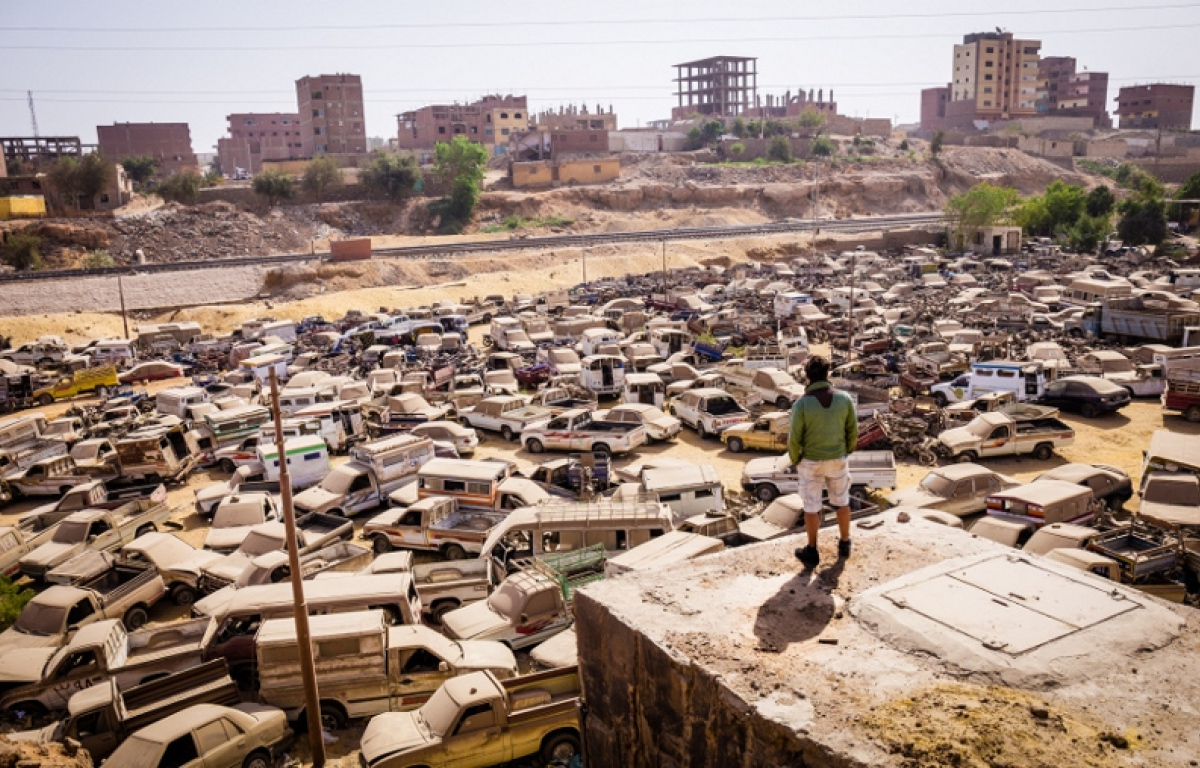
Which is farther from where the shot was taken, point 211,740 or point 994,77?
point 994,77

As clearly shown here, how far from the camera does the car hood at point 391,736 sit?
9.73m

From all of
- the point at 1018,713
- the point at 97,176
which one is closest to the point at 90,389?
the point at 1018,713

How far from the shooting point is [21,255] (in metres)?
58.8

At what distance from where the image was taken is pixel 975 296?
1672 inches

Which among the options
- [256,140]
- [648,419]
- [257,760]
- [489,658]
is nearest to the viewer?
[257,760]

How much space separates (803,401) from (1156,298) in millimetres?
33061

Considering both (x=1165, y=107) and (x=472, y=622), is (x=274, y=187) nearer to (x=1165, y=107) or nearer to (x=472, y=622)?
(x=472, y=622)

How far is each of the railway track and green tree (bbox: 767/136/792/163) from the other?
24055mm

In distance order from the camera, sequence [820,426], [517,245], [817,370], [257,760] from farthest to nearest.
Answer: [517,245] → [257,760] → [817,370] → [820,426]

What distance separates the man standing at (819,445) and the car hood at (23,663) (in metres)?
11.3

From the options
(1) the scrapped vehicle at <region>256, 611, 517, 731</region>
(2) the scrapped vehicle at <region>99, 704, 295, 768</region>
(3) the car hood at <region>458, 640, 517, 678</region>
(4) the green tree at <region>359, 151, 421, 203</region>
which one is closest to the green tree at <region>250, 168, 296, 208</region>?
(4) the green tree at <region>359, 151, 421, 203</region>

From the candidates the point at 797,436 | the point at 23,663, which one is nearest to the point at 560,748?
the point at 797,436

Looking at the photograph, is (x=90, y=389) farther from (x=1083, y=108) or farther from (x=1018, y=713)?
(x=1083, y=108)

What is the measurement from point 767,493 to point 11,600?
14632 millimetres
